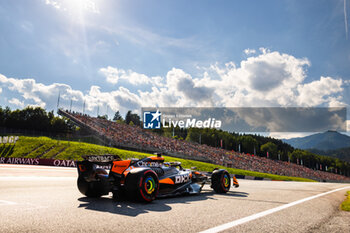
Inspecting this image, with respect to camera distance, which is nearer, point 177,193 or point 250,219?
point 250,219

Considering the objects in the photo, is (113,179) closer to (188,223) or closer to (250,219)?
(188,223)

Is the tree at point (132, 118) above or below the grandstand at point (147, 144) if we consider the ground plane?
above

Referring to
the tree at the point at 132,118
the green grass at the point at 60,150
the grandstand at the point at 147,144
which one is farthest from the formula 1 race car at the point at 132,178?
the tree at the point at 132,118

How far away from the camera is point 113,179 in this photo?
6.05 meters

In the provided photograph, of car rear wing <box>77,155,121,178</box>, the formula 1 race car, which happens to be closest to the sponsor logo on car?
the formula 1 race car

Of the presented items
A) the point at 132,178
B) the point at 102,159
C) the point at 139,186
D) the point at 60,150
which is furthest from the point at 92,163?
the point at 60,150

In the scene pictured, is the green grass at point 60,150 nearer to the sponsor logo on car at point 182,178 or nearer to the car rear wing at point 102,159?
the sponsor logo on car at point 182,178

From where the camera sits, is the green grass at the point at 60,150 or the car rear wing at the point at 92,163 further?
the green grass at the point at 60,150

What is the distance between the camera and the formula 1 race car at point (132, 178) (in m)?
5.57

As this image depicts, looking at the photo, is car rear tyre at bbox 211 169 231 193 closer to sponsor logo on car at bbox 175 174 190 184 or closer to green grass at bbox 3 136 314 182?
sponsor logo on car at bbox 175 174 190 184

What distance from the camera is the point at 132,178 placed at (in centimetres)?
554

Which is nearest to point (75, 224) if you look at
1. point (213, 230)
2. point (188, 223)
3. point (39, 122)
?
point (188, 223)

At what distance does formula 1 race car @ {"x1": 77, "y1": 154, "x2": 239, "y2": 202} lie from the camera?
5566 mm

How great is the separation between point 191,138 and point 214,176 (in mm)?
103720
